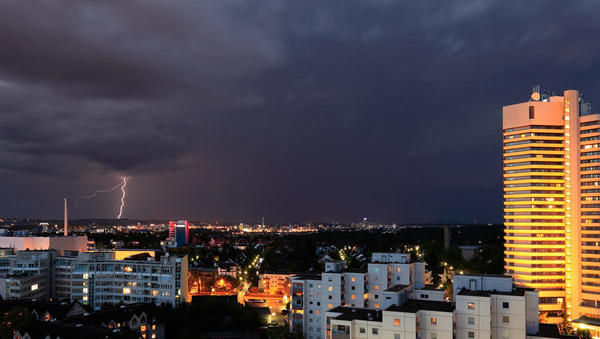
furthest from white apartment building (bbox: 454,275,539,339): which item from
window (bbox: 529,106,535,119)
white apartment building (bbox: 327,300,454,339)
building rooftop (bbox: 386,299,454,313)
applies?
window (bbox: 529,106,535,119)

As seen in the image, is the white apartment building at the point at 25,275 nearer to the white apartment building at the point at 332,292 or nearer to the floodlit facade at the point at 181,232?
the white apartment building at the point at 332,292

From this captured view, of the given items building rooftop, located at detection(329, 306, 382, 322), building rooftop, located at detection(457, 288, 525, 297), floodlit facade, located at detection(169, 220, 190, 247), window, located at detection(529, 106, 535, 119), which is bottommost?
floodlit facade, located at detection(169, 220, 190, 247)

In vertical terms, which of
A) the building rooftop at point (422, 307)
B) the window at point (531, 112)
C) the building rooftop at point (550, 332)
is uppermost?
the window at point (531, 112)

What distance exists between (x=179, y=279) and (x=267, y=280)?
2204 centimetres

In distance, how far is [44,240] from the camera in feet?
225

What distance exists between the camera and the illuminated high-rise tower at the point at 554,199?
53.2 m

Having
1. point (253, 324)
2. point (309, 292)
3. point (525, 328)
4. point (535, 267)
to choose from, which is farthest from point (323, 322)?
point (535, 267)

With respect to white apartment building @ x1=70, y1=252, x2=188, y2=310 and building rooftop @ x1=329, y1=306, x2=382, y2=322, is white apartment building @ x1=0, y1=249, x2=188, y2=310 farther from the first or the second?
building rooftop @ x1=329, y1=306, x2=382, y2=322

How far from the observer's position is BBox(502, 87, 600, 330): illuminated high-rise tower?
174ft

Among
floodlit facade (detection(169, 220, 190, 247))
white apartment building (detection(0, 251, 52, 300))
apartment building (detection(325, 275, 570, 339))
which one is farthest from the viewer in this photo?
floodlit facade (detection(169, 220, 190, 247))

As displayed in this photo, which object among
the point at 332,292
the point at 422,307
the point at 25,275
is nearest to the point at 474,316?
the point at 422,307

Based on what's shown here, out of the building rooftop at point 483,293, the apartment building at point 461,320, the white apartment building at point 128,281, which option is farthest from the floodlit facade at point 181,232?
the building rooftop at point 483,293

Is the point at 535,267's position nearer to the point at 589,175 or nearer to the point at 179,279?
the point at 589,175

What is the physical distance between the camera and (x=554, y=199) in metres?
56.5
